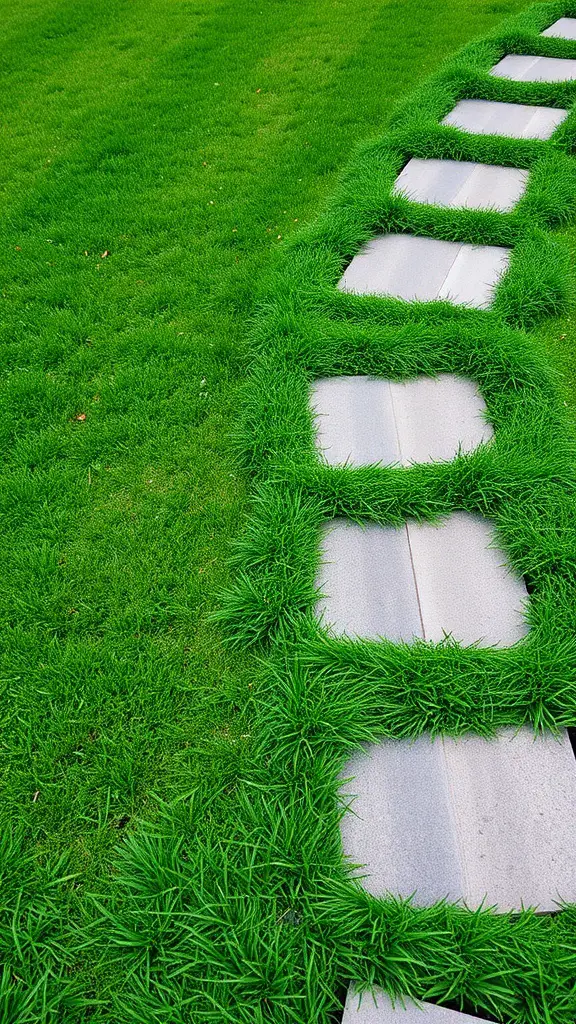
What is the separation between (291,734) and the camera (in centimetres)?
171

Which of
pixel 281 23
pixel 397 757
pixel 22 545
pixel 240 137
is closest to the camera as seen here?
pixel 397 757

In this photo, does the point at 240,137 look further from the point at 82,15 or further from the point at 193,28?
the point at 82,15

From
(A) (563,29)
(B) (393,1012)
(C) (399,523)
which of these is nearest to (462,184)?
(C) (399,523)

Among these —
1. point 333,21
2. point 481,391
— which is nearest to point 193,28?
point 333,21

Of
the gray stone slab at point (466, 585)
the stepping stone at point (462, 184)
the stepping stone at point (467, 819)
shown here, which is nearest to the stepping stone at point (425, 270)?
the stepping stone at point (462, 184)

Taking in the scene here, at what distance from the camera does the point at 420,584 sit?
207 cm

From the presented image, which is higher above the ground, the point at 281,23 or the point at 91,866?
the point at 281,23

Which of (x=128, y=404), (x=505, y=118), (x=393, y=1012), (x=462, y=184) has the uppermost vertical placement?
(x=505, y=118)

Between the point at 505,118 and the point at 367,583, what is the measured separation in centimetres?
418

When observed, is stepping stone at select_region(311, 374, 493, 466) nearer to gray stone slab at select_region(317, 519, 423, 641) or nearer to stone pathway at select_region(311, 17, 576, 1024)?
stone pathway at select_region(311, 17, 576, 1024)

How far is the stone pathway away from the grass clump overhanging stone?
0.05m

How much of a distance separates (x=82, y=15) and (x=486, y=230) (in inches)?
216

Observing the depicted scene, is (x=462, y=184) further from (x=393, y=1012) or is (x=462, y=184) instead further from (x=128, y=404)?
(x=393, y=1012)

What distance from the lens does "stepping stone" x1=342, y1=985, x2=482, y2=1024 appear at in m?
1.29
